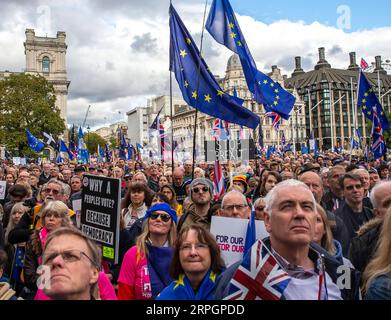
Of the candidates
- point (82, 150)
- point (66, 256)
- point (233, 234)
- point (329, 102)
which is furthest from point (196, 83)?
point (329, 102)

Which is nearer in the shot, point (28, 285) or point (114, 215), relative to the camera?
point (114, 215)

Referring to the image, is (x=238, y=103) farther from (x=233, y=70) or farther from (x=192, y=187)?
(x=233, y=70)

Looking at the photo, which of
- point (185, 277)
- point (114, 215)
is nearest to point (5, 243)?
point (114, 215)

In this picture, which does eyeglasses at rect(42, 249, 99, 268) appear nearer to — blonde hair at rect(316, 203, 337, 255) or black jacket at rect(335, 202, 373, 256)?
blonde hair at rect(316, 203, 337, 255)

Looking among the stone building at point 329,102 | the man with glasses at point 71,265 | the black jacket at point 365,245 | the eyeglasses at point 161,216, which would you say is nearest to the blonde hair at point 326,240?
the black jacket at point 365,245

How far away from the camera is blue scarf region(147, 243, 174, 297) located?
4.07 m

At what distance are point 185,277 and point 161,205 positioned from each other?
1.29 m

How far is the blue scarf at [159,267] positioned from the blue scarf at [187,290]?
573mm

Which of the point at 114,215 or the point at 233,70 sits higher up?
the point at 233,70

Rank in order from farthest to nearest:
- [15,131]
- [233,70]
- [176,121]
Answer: [176,121]
[233,70]
[15,131]

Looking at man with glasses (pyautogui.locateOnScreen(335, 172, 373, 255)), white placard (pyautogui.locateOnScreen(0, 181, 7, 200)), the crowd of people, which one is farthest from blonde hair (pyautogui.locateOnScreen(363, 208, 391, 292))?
white placard (pyautogui.locateOnScreen(0, 181, 7, 200))

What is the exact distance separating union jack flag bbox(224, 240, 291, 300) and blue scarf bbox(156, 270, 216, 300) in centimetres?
92

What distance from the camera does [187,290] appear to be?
344 centimetres

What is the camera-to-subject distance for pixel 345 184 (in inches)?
242
